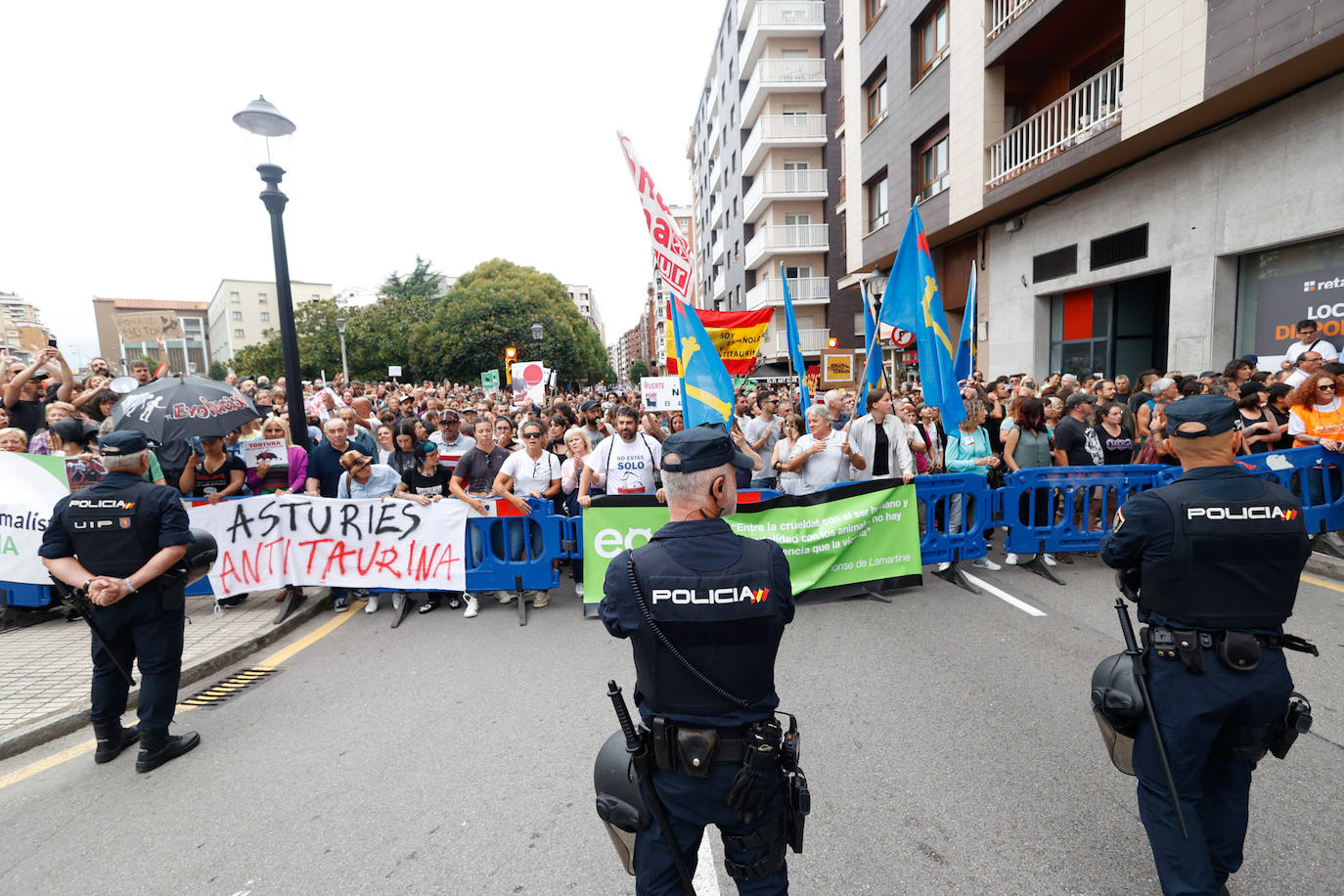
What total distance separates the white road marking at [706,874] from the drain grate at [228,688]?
11.9 ft

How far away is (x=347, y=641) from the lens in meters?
5.74

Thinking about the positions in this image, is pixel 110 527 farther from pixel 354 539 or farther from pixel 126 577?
pixel 354 539

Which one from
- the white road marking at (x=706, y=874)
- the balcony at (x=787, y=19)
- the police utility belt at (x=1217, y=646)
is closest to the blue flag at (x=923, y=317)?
the police utility belt at (x=1217, y=646)

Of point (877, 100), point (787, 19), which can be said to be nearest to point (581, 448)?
point (877, 100)

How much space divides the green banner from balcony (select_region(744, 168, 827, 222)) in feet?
111

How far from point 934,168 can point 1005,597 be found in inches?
643

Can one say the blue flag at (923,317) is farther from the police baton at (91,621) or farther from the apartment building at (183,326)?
the apartment building at (183,326)

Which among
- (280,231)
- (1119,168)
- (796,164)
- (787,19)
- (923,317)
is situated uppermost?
(787,19)

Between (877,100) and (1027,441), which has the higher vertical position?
(877,100)

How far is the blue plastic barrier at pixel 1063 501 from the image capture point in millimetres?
6992

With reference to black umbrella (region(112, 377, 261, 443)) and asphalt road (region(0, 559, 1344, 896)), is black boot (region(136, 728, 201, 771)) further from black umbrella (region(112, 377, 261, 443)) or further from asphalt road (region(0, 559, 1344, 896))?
black umbrella (region(112, 377, 261, 443))

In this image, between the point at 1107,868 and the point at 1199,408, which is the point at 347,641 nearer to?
the point at 1107,868

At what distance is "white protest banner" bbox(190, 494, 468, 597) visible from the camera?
6.40 meters

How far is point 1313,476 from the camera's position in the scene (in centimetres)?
699
